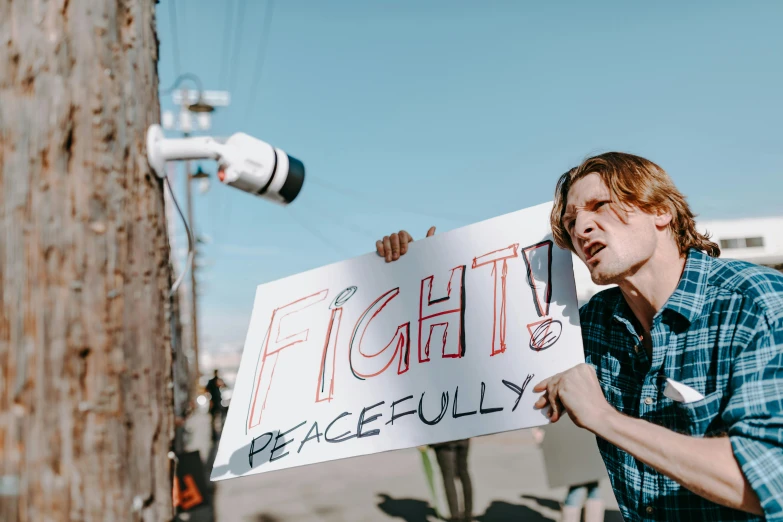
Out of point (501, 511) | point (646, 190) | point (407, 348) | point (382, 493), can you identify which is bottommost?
point (501, 511)

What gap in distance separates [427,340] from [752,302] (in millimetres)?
1034

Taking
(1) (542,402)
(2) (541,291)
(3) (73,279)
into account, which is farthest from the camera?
(2) (541,291)

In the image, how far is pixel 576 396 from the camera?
1.72 metres

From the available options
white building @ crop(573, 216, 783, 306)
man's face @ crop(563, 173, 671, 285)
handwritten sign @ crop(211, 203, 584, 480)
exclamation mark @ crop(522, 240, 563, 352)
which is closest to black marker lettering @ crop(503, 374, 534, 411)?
handwritten sign @ crop(211, 203, 584, 480)

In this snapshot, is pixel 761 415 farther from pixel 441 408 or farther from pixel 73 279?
pixel 73 279

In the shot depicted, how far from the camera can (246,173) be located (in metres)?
1.43

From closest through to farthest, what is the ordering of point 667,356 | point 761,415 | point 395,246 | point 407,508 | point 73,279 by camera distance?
1. point 73,279
2. point 761,415
3. point 667,356
4. point 395,246
5. point 407,508

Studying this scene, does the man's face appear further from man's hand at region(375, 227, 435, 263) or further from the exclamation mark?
man's hand at region(375, 227, 435, 263)

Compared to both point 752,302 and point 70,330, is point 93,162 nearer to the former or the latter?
point 70,330

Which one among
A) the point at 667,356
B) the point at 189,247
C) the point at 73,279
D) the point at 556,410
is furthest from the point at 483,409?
the point at 73,279

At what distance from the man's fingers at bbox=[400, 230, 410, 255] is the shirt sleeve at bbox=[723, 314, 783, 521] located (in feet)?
4.12

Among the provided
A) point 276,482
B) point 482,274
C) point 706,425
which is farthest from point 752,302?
point 276,482

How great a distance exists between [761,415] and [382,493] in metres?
6.99

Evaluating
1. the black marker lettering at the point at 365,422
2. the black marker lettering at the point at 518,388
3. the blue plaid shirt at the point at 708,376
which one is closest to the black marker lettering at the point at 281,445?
the black marker lettering at the point at 365,422
